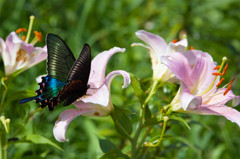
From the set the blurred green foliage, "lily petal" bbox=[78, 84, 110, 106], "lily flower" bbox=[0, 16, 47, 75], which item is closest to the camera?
"lily petal" bbox=[78, 84, 110, 106]

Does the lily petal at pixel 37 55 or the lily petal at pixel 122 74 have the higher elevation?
the lily petal at pixel 37 55

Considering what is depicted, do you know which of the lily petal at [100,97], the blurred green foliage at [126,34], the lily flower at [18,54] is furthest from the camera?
the blurred green foliage at [126,34]

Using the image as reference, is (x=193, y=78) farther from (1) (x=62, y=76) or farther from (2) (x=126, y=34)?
(2) (x=126, y=34)

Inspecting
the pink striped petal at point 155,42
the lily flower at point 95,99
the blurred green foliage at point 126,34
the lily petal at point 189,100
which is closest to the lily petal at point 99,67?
the lily flower at point 95,99

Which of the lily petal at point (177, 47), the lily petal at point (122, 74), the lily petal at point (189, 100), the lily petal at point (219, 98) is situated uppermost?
the lily petal at point (177, 47)

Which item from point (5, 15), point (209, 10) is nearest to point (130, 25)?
point (209, 10)

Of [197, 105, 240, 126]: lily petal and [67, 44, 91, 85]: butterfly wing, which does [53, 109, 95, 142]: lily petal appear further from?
[197, 105, 240, 126]: lily petal

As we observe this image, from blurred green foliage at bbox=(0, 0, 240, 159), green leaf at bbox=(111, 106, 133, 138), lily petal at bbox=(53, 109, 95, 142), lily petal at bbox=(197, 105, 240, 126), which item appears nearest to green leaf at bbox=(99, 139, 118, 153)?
green leaf at bbox=(111, 106, 133, 138)

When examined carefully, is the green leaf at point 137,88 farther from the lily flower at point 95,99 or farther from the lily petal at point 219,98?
the lily petal at point 219,98
